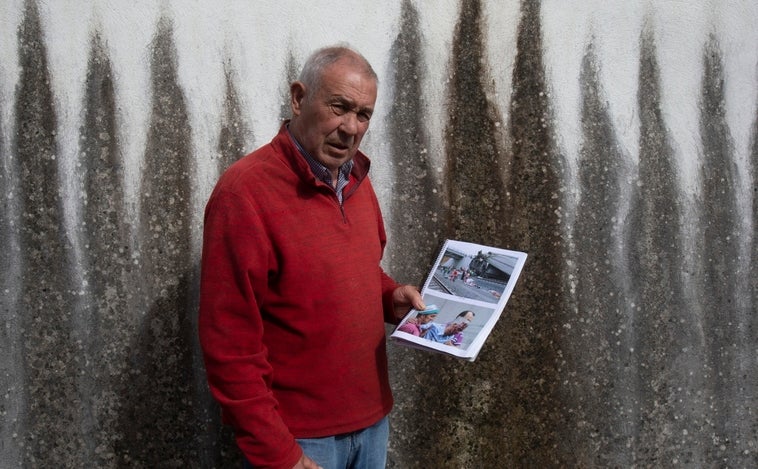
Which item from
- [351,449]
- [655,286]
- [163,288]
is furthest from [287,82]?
[655,286]

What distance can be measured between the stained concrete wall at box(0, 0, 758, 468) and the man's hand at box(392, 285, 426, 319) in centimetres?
38

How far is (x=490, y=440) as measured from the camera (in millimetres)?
2107

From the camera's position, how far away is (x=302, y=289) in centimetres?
138

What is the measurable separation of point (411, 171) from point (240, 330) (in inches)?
36.5

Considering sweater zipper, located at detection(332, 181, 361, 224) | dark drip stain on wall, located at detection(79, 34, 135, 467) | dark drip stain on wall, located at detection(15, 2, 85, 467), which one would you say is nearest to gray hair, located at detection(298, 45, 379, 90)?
sweater zipper, located at detection(332, 181, 361, 224)

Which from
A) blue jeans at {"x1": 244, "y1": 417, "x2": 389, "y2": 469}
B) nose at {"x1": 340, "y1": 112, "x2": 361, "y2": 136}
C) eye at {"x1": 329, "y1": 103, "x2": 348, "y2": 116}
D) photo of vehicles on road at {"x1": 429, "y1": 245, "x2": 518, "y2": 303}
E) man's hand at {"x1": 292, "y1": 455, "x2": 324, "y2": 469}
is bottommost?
blue jeans at {"x1": 244, "y1": 417, "x2": 389, "y2": 469}

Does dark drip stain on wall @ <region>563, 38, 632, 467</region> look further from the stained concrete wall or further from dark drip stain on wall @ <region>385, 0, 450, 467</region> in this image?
dark drip stain on wall @ <region>385, 0, 450, 467</region>

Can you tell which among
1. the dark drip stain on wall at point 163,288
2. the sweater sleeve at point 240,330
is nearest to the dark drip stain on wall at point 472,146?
the dark drip stain on wall at point 163,288

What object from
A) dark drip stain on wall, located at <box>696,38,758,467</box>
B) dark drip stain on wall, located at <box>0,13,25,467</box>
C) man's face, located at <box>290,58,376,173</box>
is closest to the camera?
man's face, located at <box>290,58,376,173</box>

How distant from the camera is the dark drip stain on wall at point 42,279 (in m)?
1.91

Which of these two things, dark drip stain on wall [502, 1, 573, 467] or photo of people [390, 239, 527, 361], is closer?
photo of people [390, 239, 527, 361]

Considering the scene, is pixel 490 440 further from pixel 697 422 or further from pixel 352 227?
pixel 352 227

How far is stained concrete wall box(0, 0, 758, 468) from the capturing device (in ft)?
6.34

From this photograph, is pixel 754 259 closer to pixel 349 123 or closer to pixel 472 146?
pixel 472 146
